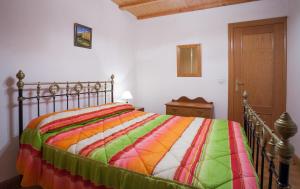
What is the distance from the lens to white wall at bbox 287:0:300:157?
7.62ft

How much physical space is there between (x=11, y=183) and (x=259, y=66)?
3.65m

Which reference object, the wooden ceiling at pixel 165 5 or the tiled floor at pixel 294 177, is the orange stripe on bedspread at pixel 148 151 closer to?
the tiled floor at pixel 294 177

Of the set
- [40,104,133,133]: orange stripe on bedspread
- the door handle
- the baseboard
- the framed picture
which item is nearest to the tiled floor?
the door handle

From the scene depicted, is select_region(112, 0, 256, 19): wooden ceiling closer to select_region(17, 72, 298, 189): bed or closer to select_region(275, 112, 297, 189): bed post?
select_region(17, 72, 298, 189): bed

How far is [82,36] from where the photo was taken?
2428mm

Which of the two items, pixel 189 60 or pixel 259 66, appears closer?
pixel 259 66

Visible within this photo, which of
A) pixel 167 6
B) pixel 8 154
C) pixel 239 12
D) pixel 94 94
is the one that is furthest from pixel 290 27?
pixel 8 154

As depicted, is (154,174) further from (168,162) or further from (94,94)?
(94,94)

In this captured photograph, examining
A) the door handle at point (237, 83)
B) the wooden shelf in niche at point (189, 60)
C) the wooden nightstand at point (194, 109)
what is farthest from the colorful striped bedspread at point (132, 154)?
the wooden shelf in niche at point (189, 60)

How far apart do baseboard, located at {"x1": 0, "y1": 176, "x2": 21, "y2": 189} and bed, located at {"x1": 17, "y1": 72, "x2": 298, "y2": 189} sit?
374 mm

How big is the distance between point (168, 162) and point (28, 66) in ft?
5.63

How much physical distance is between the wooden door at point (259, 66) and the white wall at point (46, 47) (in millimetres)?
2142

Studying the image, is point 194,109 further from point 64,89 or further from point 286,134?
point 286,134

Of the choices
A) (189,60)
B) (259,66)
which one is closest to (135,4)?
(189,60)
